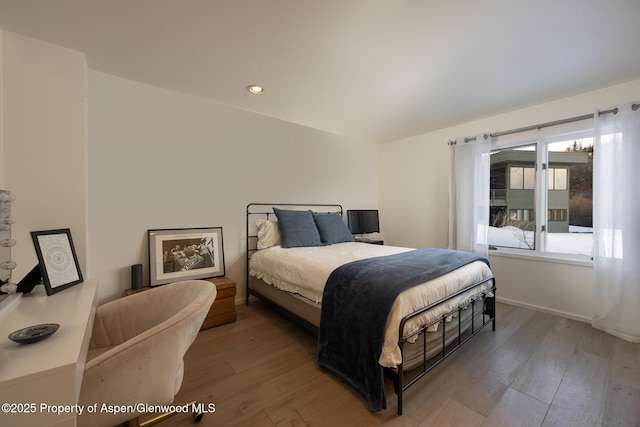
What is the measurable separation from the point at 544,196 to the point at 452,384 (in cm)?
267

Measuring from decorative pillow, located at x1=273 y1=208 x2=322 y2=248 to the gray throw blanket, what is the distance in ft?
3.85

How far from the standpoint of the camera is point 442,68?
2.20 meters

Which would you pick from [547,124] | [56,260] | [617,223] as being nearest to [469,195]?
[547,124]

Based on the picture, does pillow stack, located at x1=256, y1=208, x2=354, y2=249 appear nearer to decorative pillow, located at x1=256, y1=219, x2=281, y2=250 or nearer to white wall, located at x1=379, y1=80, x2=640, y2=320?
decorative pillow, located at x1=256, y1=219, x2=281, y2=250

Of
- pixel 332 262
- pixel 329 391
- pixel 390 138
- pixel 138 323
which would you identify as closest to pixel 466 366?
pixel 329 391

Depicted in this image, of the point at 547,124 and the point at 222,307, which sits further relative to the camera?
the point at 547,124

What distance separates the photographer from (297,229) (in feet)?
9.91

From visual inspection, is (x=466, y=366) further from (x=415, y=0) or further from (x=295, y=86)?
(x=295, y=86)

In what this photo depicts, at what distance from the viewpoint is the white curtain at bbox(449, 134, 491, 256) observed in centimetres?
322

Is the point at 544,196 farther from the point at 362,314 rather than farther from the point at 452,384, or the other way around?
the point at 362,314

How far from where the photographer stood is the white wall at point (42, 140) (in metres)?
1.74

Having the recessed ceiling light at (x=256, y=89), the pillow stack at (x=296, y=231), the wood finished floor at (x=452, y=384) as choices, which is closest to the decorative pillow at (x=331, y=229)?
the pillow stack at (x=296, y=231)

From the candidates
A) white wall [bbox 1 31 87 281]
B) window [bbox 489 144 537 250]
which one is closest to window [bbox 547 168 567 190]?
window [bbox 489 144 537 250]

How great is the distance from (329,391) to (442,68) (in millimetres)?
2702
